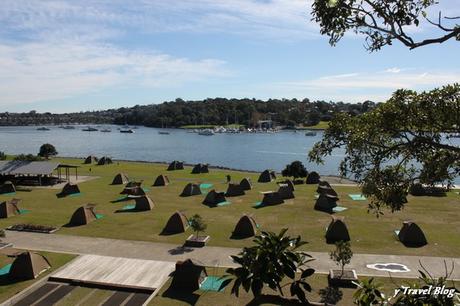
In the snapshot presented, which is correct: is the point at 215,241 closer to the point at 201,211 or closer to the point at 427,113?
the point at 201,211

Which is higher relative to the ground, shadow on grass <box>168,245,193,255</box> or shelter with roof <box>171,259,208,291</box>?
shelter with roof <box>171,259,208,291</box>

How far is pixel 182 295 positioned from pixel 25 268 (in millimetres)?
8480

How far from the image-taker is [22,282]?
2180 centimetres

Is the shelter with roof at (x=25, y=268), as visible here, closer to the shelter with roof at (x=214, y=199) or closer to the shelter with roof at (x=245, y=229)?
the shelter with roof at (x=245, y=229)

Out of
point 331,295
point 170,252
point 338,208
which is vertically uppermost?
point 338,208

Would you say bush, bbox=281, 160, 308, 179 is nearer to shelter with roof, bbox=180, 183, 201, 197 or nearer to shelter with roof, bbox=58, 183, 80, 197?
shelter with roof, bbox=180, 183, 201, 197

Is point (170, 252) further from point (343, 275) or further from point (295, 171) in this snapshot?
point (295, 171)

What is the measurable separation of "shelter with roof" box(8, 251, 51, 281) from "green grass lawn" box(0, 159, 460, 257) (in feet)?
25.4

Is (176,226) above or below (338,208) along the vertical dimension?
above

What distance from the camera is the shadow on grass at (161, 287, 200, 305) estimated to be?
63.9 feet

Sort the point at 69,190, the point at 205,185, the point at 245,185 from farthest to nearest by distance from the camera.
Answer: the point at 205,185 < the point at 245,185 < the point at 69,190

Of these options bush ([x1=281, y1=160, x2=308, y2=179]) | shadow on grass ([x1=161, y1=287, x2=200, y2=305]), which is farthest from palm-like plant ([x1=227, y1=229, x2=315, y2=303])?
bush ([x1=281, y1=160, x2=308, y2=179])

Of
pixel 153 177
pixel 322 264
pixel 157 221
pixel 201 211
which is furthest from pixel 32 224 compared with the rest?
pixel 153 177

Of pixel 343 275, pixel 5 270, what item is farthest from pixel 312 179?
pixel 5 270
